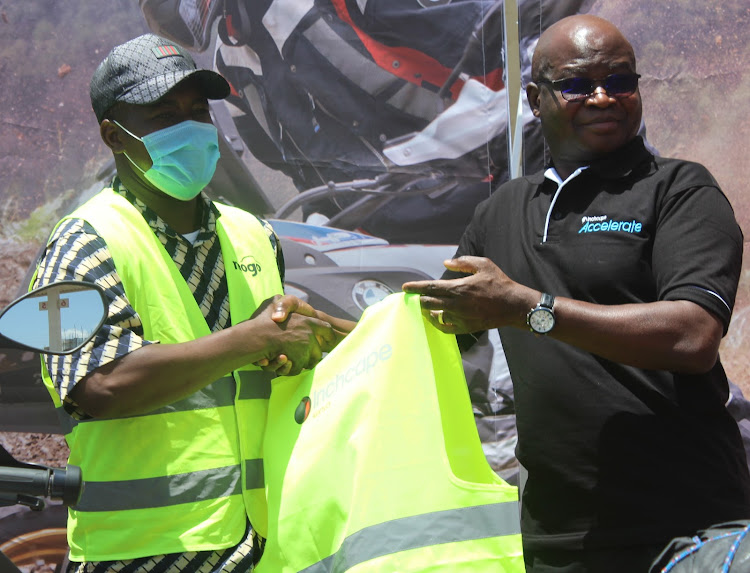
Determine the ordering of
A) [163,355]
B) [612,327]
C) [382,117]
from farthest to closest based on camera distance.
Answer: [382,117] → [163,355] → [612,327]

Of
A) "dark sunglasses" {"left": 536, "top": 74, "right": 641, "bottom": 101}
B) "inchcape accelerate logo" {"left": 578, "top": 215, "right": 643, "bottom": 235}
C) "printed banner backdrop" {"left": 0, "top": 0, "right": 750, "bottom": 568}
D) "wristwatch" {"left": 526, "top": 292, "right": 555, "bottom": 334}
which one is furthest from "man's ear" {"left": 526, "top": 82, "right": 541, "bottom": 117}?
"printed banner backdrop" {"left": 0, "top": 0, "right": 750, "bottom": 568}

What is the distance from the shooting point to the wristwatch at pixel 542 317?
1.78 meters

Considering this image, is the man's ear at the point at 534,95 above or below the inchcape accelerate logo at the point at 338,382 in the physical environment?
above

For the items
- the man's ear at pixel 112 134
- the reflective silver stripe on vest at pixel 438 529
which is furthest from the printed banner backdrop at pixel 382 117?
the reflective silver stripe on vest at pixel 438 529

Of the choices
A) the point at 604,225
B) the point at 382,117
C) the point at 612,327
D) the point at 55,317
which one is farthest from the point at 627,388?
the point at 382,117

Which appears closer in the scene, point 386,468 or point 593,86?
point 386,468

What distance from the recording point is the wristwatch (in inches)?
70.0

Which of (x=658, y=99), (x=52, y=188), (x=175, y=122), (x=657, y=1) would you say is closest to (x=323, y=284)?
(x=52, y=188)

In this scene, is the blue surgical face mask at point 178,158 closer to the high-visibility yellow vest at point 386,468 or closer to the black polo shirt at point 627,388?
the high-visibility yellow vest at point 386,468

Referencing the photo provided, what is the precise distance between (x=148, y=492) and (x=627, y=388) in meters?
1.13

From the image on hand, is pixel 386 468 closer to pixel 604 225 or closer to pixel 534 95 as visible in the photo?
pixel 604 225

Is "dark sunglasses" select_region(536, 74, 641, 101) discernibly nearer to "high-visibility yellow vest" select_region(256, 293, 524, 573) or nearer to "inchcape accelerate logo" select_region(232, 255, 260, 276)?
"high-visibility yellow vest" select_region(256, 293, 524, 573)

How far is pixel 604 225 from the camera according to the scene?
1.97 m

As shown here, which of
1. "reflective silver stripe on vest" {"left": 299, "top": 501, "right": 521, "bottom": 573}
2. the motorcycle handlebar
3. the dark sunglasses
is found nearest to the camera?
the motorcycle handlebar
